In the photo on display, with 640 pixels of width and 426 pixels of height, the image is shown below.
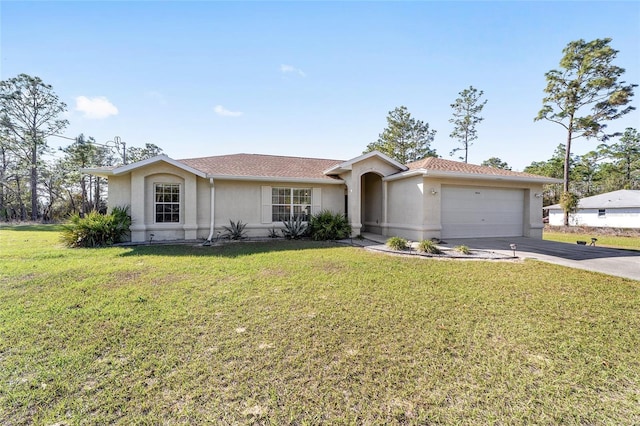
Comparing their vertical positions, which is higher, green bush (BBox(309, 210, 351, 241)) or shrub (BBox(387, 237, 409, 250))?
green bush (BBox(309, 210, 351, 241))

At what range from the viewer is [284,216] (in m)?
14.6

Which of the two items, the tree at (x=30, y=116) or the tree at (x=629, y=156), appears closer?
the tree at (x=30, y=116)

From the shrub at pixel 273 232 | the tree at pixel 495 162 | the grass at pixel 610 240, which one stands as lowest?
the grass at pixel 610 240

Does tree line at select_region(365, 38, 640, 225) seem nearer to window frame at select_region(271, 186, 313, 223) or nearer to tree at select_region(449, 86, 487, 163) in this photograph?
tree at select_region(449, 86, 487, 163)

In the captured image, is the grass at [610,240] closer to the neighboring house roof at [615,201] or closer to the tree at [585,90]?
the tree at [585,90]

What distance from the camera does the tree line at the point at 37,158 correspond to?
95.7ft

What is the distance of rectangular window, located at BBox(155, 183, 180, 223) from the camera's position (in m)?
12.7

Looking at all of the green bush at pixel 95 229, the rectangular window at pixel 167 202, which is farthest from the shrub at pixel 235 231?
the green bush at pixel 95 229

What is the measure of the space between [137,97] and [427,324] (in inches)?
736

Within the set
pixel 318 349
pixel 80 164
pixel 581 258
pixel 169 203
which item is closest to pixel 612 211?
pixel 581 258

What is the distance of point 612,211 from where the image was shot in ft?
93.1

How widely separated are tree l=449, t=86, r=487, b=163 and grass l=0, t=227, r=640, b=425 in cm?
3151

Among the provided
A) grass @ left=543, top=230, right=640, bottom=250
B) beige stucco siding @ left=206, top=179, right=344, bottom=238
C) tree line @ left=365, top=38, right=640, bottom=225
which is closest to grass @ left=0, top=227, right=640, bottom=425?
beige stucco siding @ left=206, top=179, right=344, bottom=238

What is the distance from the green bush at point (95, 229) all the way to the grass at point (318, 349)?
4508 millimetres
